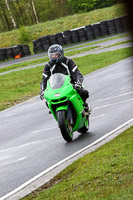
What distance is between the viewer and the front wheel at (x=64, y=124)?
8123 mm

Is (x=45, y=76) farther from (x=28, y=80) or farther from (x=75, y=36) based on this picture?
(x=75, y=36)

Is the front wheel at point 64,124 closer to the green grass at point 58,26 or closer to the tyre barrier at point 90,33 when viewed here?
the tyre barrier at point 90,33

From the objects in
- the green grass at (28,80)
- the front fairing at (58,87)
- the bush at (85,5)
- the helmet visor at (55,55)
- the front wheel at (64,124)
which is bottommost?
the bush at (85,5)

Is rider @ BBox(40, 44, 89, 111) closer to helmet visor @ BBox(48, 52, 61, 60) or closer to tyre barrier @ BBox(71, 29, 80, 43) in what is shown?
helmet visor @ BBox(48, 52, 61, 60)

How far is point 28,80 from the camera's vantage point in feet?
91.5

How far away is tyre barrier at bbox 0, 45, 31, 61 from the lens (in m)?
48.1

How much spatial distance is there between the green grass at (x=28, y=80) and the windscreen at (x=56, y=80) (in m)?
10.0

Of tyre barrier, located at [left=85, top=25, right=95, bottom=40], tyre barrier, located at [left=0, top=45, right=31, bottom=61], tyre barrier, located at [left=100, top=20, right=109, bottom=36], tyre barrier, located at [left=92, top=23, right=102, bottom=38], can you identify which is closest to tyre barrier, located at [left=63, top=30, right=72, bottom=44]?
tyre barrier, located at [left=85, top=25, right=95, bottom=40]

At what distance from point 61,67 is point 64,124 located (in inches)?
61.0

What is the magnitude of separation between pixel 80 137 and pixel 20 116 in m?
6.00

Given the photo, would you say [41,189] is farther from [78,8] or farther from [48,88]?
[78,8]

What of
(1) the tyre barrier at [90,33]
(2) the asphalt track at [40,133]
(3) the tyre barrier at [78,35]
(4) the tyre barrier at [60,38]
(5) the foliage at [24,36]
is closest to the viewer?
(2) the asphalt track at [40,133]

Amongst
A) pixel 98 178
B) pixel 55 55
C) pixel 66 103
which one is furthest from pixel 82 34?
pixel 98 178

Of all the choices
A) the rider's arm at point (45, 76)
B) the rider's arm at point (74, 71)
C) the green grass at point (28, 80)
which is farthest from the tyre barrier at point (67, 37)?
the rider's arm at point (74, 71)
